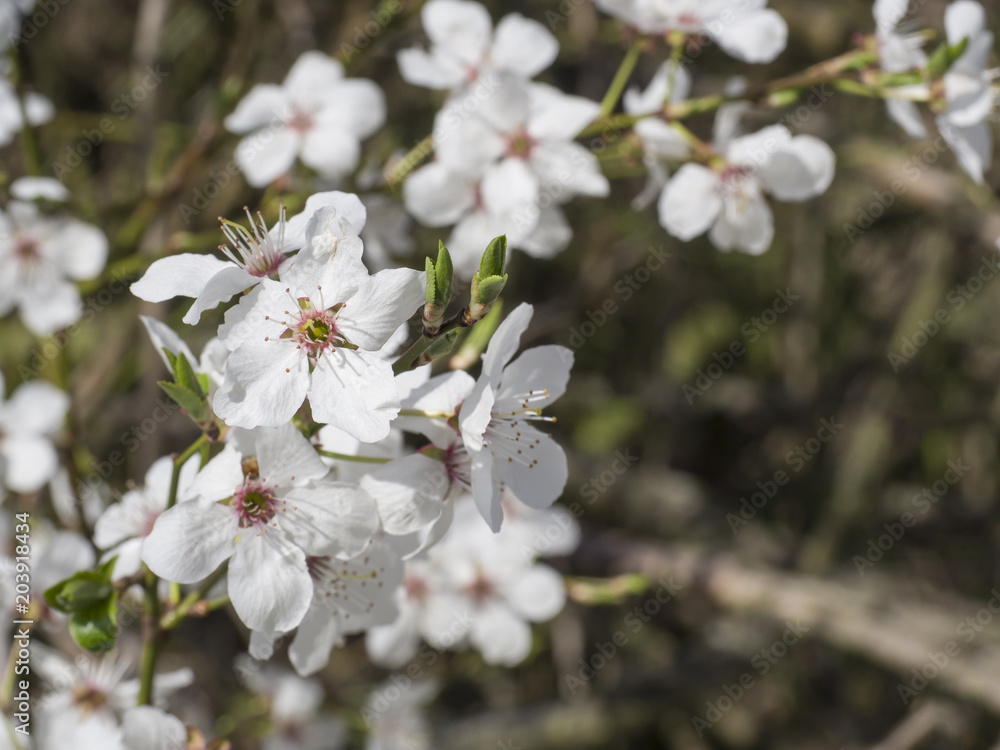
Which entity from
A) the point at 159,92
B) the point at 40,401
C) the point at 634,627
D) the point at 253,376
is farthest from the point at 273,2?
the point at 634,627

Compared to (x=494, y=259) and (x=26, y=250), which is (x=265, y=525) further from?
(x=26, y=250)

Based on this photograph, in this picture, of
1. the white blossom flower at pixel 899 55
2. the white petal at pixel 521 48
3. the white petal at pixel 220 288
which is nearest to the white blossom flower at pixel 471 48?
the white petal at pixel 521 48

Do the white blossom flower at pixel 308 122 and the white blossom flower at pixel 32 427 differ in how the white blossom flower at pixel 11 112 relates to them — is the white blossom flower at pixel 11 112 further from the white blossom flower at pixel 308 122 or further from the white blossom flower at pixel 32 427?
the white blossom flower at pixel 32 427

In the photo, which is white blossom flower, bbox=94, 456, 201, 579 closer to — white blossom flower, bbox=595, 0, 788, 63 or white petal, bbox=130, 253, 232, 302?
white petal, bbox=130, 253, 232, 302

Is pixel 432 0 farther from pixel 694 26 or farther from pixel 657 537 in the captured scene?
pixel 657 537

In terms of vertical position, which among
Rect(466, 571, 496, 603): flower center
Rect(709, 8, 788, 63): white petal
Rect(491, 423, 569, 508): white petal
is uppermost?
Rect(709, 8, 788, 63): white petal

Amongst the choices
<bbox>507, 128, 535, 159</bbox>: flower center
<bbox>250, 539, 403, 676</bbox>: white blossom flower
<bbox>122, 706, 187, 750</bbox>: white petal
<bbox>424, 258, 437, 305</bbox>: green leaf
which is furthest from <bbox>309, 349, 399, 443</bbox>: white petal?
<bbox>507, 128, 535, 159</bbox>: flower center
